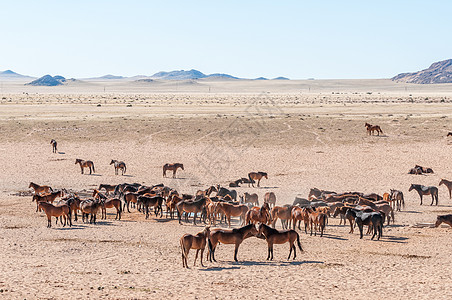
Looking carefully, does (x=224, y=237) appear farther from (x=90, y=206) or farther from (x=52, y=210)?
(x=52, y=210)

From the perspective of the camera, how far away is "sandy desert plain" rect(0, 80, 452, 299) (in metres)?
12.5

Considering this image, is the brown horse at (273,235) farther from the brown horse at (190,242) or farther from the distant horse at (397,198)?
the distant horse at (397,198)

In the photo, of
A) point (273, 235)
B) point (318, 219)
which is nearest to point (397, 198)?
point (318, 219)

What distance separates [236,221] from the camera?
20.7 meters

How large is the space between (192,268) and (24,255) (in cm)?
464

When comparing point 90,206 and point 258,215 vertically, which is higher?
point 258,215

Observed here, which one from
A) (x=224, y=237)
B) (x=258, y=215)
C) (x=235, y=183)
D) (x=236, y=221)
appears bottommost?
(x=236, y=221)

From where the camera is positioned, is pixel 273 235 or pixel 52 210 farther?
pixel 52 210

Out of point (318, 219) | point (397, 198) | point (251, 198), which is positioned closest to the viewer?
point (318, 219)

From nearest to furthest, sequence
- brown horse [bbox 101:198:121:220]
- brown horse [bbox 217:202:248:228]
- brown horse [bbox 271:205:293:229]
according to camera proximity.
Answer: brown horse [bbox 271:205:293:229] < brown horse [bbox 217:202:248:228] < brown horse [bbox 101:198:121:220]

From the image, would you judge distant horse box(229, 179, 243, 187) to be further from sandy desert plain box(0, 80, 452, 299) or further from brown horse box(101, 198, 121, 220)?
brown horse box(101, 198, 121, 220)

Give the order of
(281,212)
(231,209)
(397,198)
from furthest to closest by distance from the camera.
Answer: (397,198)
(231,209)
(281,212)

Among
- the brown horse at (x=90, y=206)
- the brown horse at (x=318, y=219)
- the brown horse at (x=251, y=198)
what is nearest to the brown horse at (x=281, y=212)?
the brown horse at (x=318, y=219)

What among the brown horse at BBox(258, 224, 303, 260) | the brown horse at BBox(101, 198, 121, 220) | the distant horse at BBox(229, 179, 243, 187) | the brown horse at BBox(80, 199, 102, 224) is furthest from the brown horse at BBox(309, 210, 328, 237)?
the distant horse at BBox(229, 179, 243, 187)
